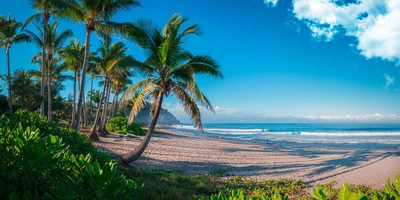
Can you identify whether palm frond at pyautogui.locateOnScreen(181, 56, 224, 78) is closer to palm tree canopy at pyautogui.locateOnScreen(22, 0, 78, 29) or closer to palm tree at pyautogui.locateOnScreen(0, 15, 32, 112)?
palm tree canopy at pyautogui.locateOnScreen(22, 0, 78, 29)

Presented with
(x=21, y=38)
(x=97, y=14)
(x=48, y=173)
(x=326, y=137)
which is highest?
(x=21, y=38)

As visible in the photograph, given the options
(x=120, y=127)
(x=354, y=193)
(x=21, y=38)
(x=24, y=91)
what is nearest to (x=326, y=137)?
(x=120, y=127)

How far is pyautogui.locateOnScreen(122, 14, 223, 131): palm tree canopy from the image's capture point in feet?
31.7

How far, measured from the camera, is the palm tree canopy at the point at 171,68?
9.65 meters

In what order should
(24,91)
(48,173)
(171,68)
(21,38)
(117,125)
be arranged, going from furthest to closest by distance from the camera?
(117,125) → (21,38) → (24,91) → (171,68) → (48,173)

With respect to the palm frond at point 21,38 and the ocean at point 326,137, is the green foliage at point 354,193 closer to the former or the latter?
the palm frond at point 21,38

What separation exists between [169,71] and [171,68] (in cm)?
15

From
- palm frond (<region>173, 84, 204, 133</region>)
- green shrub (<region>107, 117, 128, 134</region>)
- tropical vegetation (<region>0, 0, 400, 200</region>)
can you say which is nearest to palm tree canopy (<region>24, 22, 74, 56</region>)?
tropical vegetation (<region>0, 0, 400, 200</region>)

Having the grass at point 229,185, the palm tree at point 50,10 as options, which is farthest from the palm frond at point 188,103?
the palm tree at point 50,10

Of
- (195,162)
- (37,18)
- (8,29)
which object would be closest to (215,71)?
(195,162)

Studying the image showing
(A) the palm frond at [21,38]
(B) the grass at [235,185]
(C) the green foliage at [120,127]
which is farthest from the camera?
(C) the green foliage at [120,127]

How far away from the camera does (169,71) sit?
32.4ft

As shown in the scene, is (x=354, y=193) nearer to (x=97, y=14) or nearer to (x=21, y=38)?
(x=97, y=14)

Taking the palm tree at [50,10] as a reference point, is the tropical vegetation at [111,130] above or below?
below
